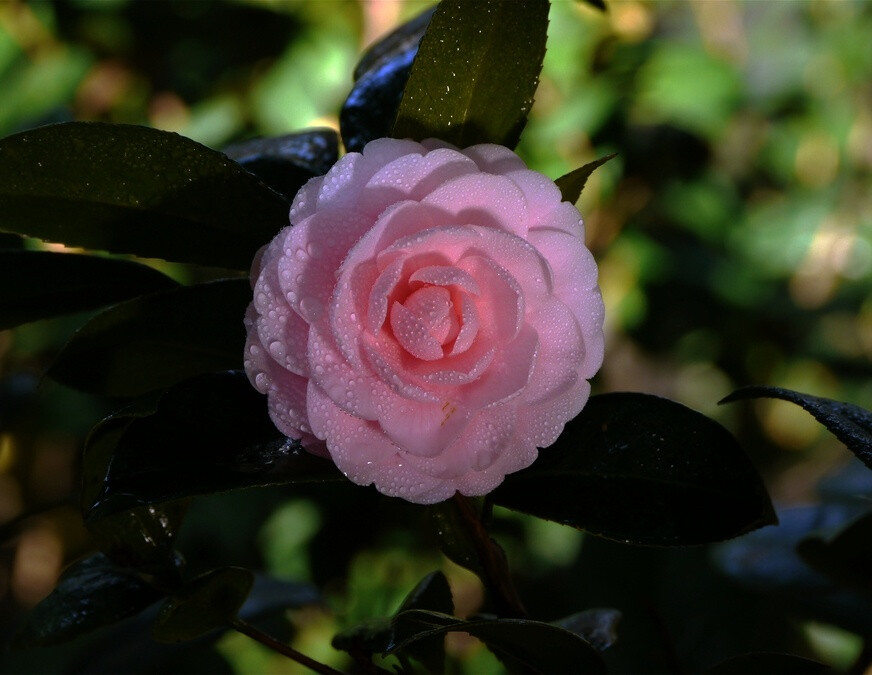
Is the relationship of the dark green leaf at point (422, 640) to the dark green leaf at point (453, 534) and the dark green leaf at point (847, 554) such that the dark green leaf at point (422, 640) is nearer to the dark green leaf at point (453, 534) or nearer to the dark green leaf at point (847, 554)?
the dark green leaf at point (453, 534)

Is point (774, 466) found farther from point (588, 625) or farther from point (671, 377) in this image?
point (588, 625)

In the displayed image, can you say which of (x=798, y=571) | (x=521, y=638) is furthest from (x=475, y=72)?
(x=798, y=571)

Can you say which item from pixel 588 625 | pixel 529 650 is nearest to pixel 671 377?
pixel 588 625

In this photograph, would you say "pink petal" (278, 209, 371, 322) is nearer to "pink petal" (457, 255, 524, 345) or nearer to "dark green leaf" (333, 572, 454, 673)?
"pink petal" (457, 255, 524, 345)

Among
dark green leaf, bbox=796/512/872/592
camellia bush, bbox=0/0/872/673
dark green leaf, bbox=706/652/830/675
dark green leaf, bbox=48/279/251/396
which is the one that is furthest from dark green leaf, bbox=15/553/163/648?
dark green leaf, bbox=796/512/872/592

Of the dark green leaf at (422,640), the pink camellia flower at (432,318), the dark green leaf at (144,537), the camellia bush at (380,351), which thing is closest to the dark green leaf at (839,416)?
the camellia bush at (380,351)

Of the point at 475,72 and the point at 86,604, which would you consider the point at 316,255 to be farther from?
the point at 86,604

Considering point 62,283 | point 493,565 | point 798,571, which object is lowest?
point 798,571
